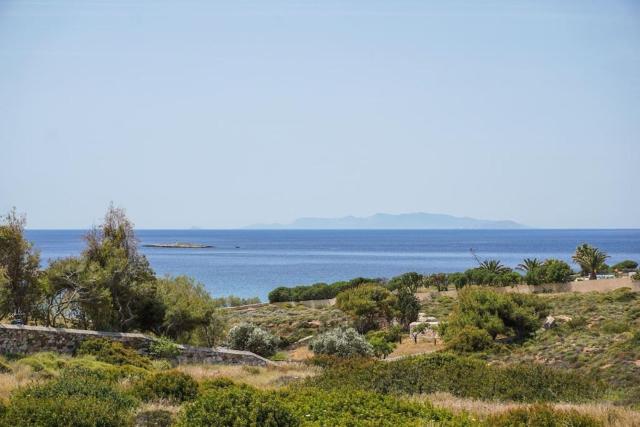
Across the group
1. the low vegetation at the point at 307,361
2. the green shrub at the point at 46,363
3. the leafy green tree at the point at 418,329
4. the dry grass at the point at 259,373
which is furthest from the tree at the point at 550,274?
the green shrub at the point at 46,363

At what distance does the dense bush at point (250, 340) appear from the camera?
89.1 feet

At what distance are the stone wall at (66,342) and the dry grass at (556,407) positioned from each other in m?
9.52

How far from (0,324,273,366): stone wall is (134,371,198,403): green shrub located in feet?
23.8

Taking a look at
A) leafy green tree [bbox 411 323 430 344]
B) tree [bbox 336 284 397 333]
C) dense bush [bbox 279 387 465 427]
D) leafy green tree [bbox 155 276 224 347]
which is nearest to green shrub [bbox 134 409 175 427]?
dense bush [bbox 279 387 465 427]

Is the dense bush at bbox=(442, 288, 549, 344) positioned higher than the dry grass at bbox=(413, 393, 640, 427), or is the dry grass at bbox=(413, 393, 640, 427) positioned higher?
the dry grass at bbox=(413, 393, 640, 427)

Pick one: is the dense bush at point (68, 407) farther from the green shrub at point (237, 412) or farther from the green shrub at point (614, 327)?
the green shrub at point (614, 327)

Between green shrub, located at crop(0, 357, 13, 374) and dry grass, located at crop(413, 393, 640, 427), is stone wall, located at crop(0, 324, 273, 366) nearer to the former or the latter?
green shrub, located at crop(0, 357, 13, 374)

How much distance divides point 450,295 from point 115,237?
3353cm

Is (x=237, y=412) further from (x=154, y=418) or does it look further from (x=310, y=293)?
(x=310, y=293)

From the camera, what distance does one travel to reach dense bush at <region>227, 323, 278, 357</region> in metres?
27.2

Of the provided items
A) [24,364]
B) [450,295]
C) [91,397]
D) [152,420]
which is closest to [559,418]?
[152,420]

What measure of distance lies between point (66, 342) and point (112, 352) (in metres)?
1.66

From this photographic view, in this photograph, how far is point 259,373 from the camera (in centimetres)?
1686

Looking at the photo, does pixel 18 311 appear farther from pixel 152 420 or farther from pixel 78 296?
pixel 152 420
